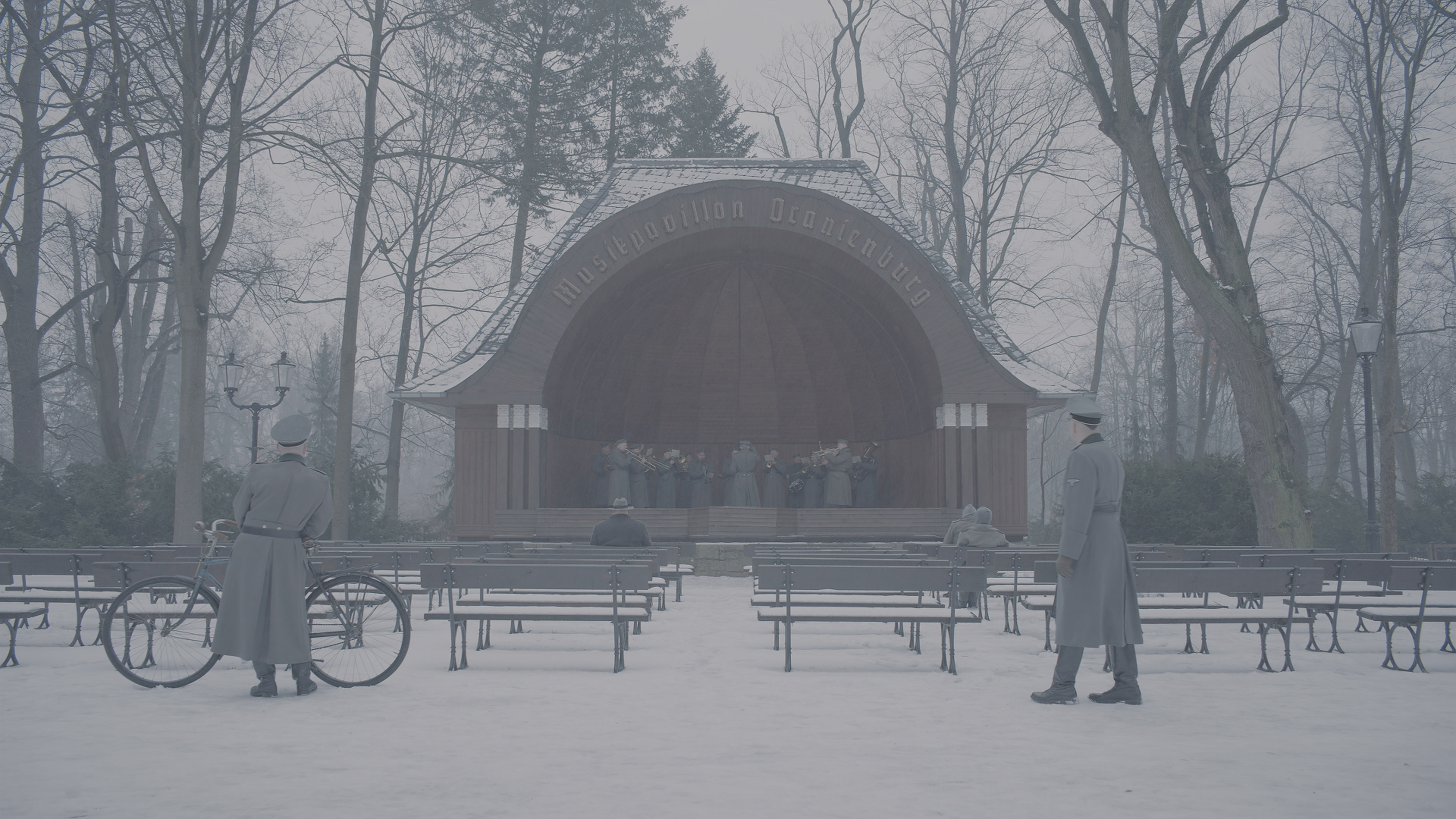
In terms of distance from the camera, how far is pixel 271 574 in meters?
6.77

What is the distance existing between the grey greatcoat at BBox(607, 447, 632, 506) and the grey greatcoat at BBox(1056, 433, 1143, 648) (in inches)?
620

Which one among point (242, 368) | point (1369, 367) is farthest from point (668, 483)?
point (1369, 367)

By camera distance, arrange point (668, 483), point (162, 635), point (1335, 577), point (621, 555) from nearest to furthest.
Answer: point (162, 635), point (1335, 577), point (621, 555), point (668, 483)

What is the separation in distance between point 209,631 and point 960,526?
858 centimetres

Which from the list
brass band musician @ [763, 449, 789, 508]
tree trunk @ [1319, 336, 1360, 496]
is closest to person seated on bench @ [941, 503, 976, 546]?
brass band musician @ [763, 449, 789, 508]

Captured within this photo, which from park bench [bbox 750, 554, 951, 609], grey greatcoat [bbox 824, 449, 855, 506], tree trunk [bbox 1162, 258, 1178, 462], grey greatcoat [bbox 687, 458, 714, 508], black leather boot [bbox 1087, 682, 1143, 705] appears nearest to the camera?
black leather boot [bbox 1087, 682, 1143, 705]

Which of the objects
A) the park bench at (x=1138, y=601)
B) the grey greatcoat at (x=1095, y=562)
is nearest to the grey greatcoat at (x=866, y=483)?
the park bench at (x=1138, y=601)

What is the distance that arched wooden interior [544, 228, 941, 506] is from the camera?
70.7ft

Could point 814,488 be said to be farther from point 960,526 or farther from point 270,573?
point 270,573

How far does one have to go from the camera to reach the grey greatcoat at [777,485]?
2459 centimetres

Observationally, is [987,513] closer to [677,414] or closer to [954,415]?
[954,415]

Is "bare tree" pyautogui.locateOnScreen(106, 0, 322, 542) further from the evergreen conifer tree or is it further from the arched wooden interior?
the evergreen conifer tree

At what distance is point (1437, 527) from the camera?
22594 millimetres

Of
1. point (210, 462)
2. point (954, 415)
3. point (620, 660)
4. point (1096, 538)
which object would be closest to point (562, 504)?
point (210, 462)
